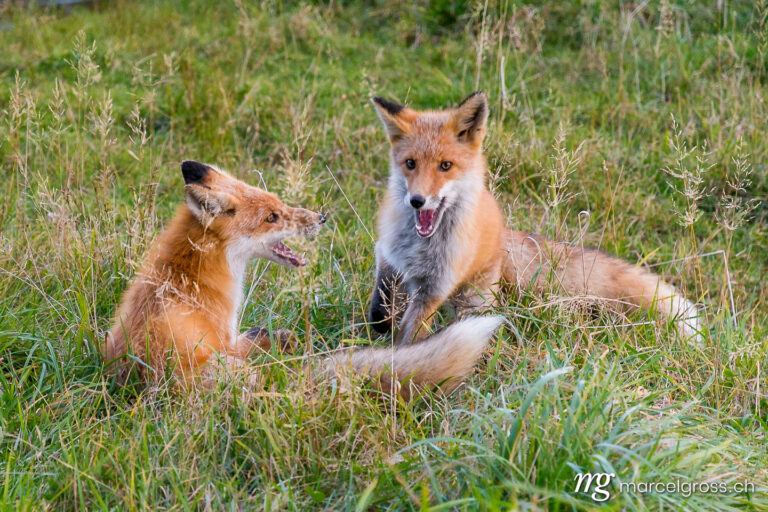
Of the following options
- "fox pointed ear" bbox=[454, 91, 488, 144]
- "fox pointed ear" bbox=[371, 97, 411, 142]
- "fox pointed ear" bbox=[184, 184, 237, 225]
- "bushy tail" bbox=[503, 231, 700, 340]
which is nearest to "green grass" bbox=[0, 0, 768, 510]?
"bushy tail" bbox=[503, 231, 700, 340]

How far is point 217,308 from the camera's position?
373cm

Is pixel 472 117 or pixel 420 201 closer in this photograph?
pixel 420 201

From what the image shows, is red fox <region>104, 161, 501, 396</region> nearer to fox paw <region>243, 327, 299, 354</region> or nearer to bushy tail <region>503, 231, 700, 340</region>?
fox paw <region>243, 327, 299, 354</region>

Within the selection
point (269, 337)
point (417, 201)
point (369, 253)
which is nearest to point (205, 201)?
point (269, 337)

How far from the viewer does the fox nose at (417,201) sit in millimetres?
4012

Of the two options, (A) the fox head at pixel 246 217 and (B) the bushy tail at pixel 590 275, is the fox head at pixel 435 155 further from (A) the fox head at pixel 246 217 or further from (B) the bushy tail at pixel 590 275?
(A) the fox head at pixel 246 217

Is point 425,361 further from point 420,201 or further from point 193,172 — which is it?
point 193,172

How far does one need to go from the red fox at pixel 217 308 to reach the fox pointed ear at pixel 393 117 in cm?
79

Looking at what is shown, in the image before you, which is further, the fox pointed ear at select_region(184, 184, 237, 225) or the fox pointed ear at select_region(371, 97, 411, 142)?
the fox pointed ear at select_region(371, 97, 411, 142)

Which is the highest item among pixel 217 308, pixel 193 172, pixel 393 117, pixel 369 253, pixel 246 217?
pixel 393 117

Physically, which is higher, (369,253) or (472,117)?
(472,117)

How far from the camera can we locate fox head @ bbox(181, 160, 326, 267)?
3805mm

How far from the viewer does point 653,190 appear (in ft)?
20.1

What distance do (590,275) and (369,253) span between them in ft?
4.98
